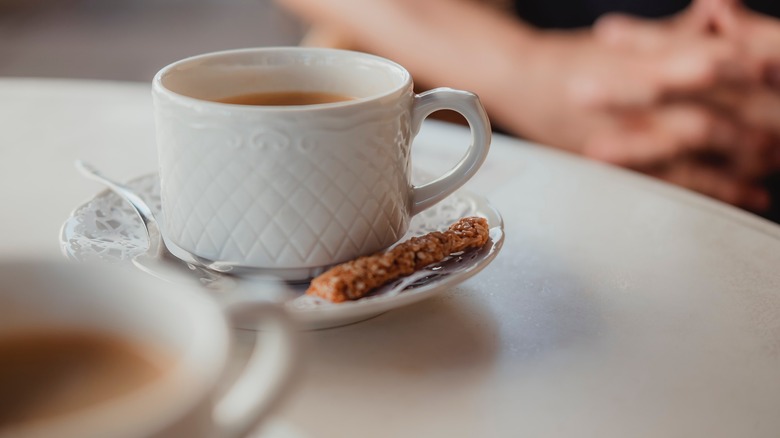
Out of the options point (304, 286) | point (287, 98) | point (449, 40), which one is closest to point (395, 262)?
point (304, 286)

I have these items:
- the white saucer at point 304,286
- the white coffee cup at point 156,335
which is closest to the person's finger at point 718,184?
the white saucer at point 304,286

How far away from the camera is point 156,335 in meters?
0.28

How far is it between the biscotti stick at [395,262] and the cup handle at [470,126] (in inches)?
1.2

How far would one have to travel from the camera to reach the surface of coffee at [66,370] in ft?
0.84

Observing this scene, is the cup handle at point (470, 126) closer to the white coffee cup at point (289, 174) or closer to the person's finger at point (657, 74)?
the white coffee cup at point (289, 174)

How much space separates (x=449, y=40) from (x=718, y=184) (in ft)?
1.30

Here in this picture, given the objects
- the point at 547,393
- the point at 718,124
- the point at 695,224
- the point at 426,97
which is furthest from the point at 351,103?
the point at 718,124

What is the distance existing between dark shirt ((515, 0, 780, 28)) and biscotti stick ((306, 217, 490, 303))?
0.69 metres

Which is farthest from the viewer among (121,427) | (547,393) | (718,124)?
(718,124)

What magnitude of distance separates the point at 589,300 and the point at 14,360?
1.09 feet

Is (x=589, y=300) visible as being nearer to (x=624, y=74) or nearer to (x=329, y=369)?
(x=329, y=369)

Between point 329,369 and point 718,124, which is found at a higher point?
point 329,369

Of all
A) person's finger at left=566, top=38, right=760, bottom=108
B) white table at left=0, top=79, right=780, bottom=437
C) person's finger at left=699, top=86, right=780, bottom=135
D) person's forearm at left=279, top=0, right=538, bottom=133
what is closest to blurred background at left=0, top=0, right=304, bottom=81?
person's forearm at left=279, top=0, right=538, bottom=133

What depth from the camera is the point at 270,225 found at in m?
0.46
